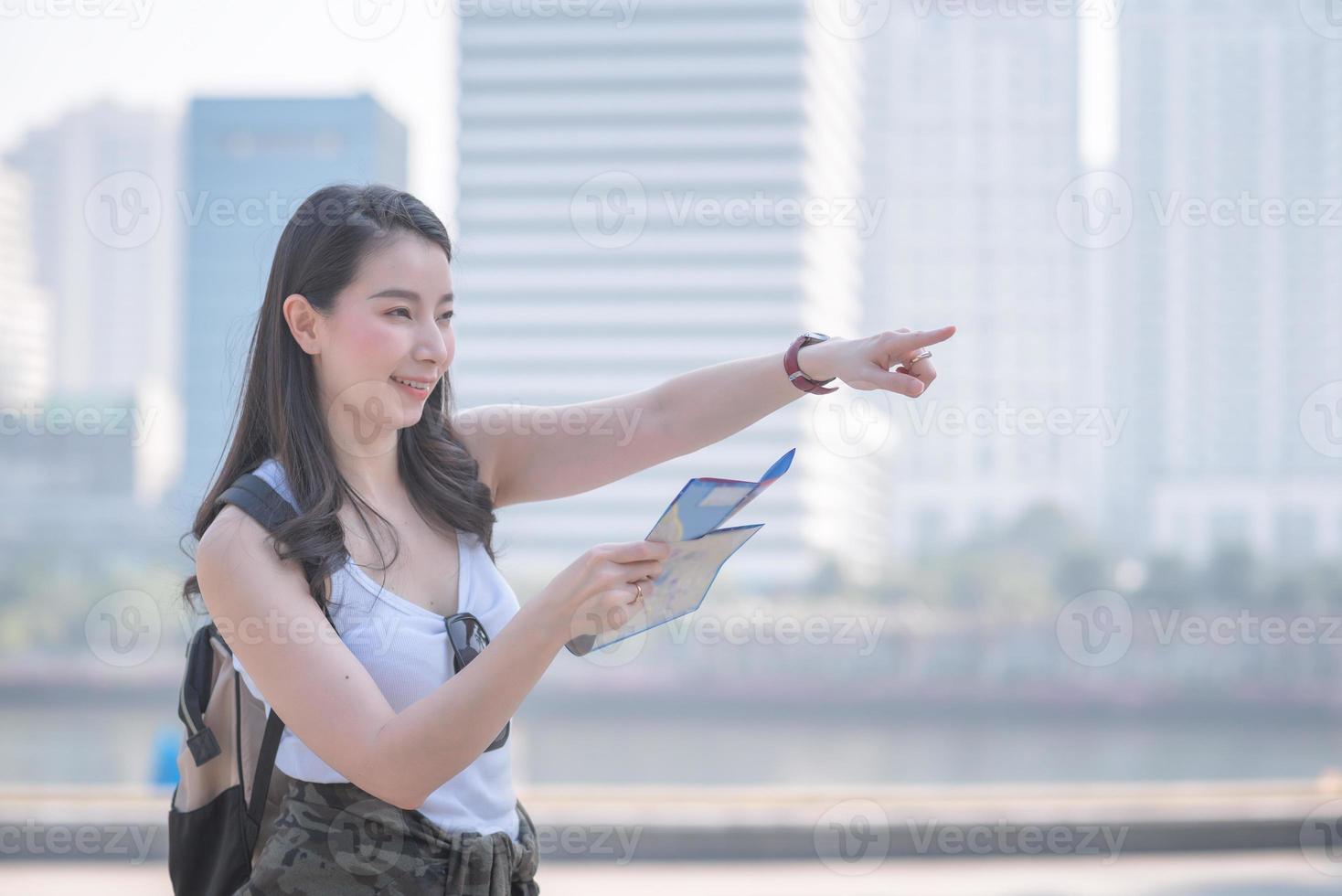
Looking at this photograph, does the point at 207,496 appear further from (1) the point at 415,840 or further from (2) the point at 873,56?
(2) the point at 873,56

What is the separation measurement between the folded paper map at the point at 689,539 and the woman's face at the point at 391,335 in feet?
→ 0.96

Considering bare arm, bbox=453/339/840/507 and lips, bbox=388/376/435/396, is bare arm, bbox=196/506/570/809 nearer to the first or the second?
lips, bbox=388/376/435/396

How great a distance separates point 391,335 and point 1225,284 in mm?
54629

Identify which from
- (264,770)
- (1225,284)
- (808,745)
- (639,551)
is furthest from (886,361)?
(1225,284)

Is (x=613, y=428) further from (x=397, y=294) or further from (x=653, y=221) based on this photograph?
(x=653, y=221)

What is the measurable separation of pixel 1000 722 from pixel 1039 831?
108 feet

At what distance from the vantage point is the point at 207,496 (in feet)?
3.39

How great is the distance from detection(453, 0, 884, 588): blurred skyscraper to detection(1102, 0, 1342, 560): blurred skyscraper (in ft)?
42.1

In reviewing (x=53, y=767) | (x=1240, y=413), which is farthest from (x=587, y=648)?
(x=1240, y=413)

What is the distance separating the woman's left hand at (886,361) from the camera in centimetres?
113

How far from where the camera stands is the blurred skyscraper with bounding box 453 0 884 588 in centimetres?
A: 5306

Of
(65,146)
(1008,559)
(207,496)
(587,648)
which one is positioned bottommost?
(1008,559)

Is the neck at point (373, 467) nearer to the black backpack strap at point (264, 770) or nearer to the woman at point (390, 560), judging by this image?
the woman at point (390, 560)

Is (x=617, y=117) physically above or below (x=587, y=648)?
above
